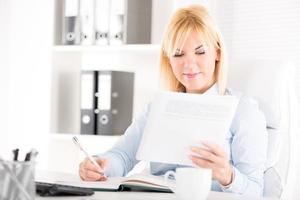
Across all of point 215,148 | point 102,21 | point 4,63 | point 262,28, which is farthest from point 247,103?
point 4,63

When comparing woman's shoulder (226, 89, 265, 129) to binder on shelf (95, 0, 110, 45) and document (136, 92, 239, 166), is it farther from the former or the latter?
binder on shelf (95, 0, 110, 45)

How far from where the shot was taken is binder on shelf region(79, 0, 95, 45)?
290 centimetres

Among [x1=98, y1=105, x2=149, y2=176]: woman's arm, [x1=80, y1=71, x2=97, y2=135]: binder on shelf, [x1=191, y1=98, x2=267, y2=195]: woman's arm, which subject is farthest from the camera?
[x1=80, y1=71, x2=97, y2=135]: binder on shelf

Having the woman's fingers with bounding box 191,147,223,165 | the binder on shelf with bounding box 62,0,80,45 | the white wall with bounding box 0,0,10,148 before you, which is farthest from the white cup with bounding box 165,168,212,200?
the white wall with bounding box 0,0,10,148

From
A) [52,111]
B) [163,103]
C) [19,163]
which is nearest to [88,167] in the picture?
[163,103]

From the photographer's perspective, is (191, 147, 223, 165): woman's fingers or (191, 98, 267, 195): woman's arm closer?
(191, 147, 223, 165): woman's fingers

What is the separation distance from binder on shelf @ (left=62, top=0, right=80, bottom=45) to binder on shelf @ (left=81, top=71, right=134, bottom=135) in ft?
0.64

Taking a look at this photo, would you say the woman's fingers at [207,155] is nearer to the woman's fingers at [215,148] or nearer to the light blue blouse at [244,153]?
the woman's fingers at [215,148]

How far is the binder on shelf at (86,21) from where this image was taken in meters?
2.90

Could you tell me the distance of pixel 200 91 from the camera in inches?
78.7

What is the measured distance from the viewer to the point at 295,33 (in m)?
2.76

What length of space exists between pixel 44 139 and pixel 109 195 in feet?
5.74

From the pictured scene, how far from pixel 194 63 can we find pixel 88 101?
3.51ft

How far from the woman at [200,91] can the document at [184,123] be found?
187 mm
